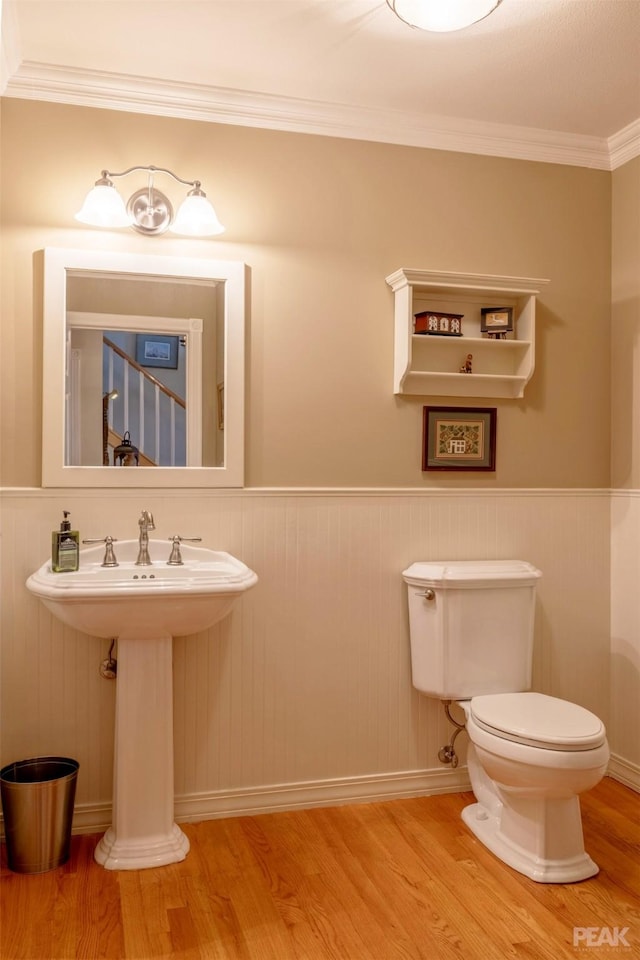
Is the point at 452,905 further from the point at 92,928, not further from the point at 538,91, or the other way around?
the point at 538,91

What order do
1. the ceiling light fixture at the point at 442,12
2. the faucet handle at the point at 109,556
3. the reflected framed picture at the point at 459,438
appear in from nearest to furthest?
the ceiling light fixture at the point at 442,12 < the faucet handle at the point at 109,556 < the reflected framed picture at the point at 459,438

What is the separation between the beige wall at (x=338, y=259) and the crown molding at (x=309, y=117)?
39mm

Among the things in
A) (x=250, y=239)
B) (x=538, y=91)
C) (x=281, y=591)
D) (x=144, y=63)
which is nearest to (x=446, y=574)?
(x=281, y=591)

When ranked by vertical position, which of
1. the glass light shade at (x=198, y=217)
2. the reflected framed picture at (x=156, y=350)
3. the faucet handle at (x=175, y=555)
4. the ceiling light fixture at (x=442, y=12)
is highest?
the ceiling light fixture at (x=442, y=12)

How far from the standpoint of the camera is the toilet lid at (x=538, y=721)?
7.16 feet

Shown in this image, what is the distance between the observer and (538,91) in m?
2.66

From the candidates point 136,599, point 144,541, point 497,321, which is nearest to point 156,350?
point 144,541

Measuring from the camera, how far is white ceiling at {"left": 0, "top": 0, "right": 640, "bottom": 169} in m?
2.22

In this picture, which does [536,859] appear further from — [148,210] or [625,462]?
[148,210]

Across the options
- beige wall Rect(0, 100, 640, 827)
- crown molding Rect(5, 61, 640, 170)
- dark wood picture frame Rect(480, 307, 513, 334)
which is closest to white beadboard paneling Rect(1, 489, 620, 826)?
beige wall Rect(0, 100, 640, 827)

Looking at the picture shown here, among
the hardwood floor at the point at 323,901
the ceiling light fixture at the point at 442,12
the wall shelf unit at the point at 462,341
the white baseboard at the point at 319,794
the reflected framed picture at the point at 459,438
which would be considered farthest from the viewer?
the reflected framed picture at the point at 459,438

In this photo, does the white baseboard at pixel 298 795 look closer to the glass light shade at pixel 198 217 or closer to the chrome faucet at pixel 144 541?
the chrome faucet at pixel 144 541

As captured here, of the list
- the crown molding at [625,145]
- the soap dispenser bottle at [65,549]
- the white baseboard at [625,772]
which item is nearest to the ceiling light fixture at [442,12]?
the crown molding at [625,145]

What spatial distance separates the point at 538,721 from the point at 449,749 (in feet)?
2.11
